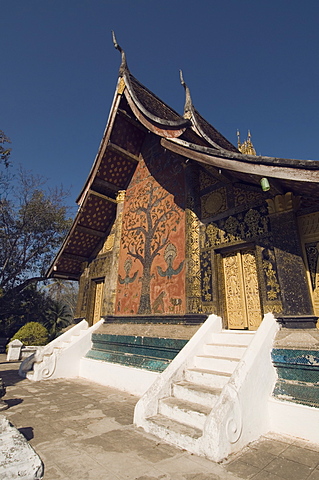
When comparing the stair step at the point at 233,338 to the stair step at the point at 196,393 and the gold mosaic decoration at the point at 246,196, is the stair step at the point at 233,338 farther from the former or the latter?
the gold mosaic decoration at the point at 246,196

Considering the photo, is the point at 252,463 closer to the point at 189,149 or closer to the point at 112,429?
the point at 112,429

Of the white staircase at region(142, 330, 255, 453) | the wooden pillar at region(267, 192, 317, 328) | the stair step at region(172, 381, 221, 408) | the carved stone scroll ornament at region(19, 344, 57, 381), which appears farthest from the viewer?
the carved stone scroll ornament at region(19, 344, 57, 381)

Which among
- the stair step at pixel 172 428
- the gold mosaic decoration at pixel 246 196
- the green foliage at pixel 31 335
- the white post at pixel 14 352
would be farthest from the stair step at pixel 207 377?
the green foliage at pixel 31 335

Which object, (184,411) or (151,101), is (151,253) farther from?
(151,101)

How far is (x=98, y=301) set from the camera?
9125mm

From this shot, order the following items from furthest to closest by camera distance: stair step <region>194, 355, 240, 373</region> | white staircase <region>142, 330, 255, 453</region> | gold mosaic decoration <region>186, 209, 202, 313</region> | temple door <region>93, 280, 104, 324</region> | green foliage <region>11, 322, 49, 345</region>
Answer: green foliage <region>11, 322, 49, 345</region> → temple door <region>93, 280, 104, 324</region> → gold mosaic decoration <region>186, 209, 202, 313</region> → stair step <region>194, 355, 240, 373</region> → white staircase <region>142, 330, 255, 453</region>

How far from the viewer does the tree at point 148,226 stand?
6.79 meters

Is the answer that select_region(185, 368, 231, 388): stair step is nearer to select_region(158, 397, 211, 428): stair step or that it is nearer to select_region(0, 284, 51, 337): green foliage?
select_region(158, 397, 211, 428): stair step

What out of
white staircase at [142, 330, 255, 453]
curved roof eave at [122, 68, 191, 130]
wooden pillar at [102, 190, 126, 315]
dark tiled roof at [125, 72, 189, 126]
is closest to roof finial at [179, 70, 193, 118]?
curved roof eave at [122, 68, 191, 130]

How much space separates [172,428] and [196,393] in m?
0.59

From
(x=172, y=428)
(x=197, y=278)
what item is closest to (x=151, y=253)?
(x=197, y=278)

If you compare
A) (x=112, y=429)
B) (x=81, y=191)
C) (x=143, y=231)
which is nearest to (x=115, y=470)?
(x=112, y=429)

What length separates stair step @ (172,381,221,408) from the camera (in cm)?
327

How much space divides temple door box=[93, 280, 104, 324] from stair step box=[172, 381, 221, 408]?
5652 mm
